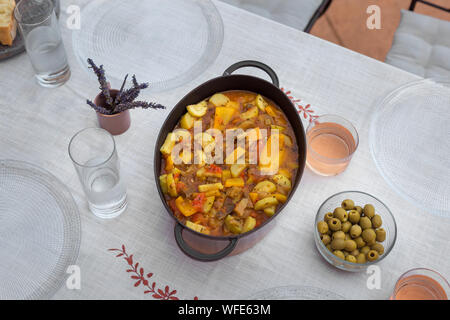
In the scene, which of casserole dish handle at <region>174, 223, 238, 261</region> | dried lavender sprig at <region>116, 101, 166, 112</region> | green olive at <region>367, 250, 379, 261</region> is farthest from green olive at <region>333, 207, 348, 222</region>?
A: dried lavender sprig at <region>116, 101, 166, 112</region>

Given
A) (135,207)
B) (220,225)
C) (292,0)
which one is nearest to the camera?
(220,225)

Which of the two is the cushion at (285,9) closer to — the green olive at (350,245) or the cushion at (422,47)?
the cushion at (422,47)

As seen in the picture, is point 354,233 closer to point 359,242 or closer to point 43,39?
point 359,242

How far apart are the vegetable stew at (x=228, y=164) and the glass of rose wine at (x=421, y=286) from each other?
1.20ft

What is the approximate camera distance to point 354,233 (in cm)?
125

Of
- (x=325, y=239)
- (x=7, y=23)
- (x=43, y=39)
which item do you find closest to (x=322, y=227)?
(x=325, y=239)

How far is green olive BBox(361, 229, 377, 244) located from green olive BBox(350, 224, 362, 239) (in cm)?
1

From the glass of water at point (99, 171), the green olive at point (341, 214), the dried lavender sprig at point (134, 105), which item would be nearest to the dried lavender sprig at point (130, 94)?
the dried lavender sprig at point (134, 105)

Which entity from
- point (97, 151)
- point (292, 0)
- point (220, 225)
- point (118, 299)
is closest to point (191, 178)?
point (220, 225)

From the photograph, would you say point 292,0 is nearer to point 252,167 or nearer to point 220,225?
point 252,167

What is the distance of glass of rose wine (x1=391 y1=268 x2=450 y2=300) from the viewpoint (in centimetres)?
122

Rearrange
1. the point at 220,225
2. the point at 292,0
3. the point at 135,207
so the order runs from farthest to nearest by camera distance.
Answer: the point at 292,0 → the point at 135,207 → the point at 220,225

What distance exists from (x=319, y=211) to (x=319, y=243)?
8 centimetres
